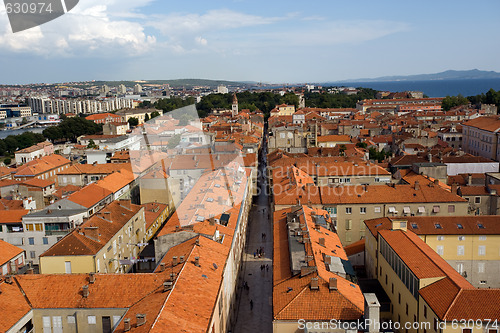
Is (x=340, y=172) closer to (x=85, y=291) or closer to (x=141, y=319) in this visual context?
(x=85, y=291)

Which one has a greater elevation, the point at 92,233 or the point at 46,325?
the point at 92,233

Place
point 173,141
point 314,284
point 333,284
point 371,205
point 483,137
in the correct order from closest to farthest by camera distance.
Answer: point 333,284 → point 314,284 → point 371,205 → point 483,137 → point 173,141

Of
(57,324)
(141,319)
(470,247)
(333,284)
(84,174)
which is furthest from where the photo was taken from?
(84,174)

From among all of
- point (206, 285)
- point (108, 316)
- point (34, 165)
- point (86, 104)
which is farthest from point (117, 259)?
point (86, 104)

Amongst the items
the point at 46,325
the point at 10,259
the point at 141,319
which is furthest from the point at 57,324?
the point at 10,259

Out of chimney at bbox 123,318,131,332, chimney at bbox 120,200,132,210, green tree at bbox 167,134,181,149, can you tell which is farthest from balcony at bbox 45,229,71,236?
green tree at bbox 167,134,181,149

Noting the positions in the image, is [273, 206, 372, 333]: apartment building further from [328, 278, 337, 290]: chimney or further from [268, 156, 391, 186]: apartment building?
[268, 156, 391, 186]: apartment building

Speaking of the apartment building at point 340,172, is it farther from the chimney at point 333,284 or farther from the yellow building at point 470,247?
the chimney at point 333,284

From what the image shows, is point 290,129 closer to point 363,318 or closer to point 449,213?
point 449,213

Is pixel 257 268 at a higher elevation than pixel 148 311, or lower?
lower
